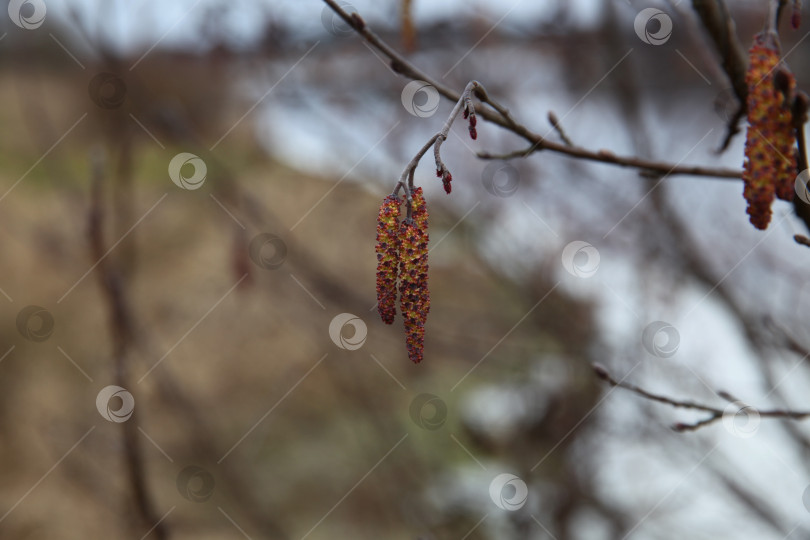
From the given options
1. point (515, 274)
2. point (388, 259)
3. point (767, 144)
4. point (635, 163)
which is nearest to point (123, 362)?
point (388, 259)

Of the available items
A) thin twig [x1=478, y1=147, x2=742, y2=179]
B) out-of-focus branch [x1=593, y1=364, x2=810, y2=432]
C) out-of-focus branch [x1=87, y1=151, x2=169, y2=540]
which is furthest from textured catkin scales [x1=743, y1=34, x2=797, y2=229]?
out-of-focus branch [x1=87, y1=151, x2=169, y2=540]

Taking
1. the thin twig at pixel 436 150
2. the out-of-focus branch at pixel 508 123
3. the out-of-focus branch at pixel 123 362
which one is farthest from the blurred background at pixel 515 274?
the thin twig at pixel 436 150

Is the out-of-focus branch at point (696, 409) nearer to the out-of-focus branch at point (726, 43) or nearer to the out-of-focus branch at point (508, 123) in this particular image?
the out-of-focus branch at point (508, 123)

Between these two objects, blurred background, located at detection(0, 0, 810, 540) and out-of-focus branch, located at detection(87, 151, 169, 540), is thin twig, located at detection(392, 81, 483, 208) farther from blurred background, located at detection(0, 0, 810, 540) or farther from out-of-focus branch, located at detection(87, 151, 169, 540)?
out-of-focus branch, located at detection(87, 151, 169, 540)

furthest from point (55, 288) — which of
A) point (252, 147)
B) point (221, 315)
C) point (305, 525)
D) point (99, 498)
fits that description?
point (99, 498)

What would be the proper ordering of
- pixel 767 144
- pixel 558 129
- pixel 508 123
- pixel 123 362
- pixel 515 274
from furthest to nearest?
1. pixel 515 274
2. pixel 123 362
3. pixel 558 129
4. pixel 508 123
5. pixel 767 144

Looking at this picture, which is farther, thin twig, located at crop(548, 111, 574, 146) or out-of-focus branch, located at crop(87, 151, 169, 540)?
out-of-focus branch, located at crop(87, 151, 169, 540)

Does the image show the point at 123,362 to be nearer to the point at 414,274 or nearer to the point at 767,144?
the point at 414,274
